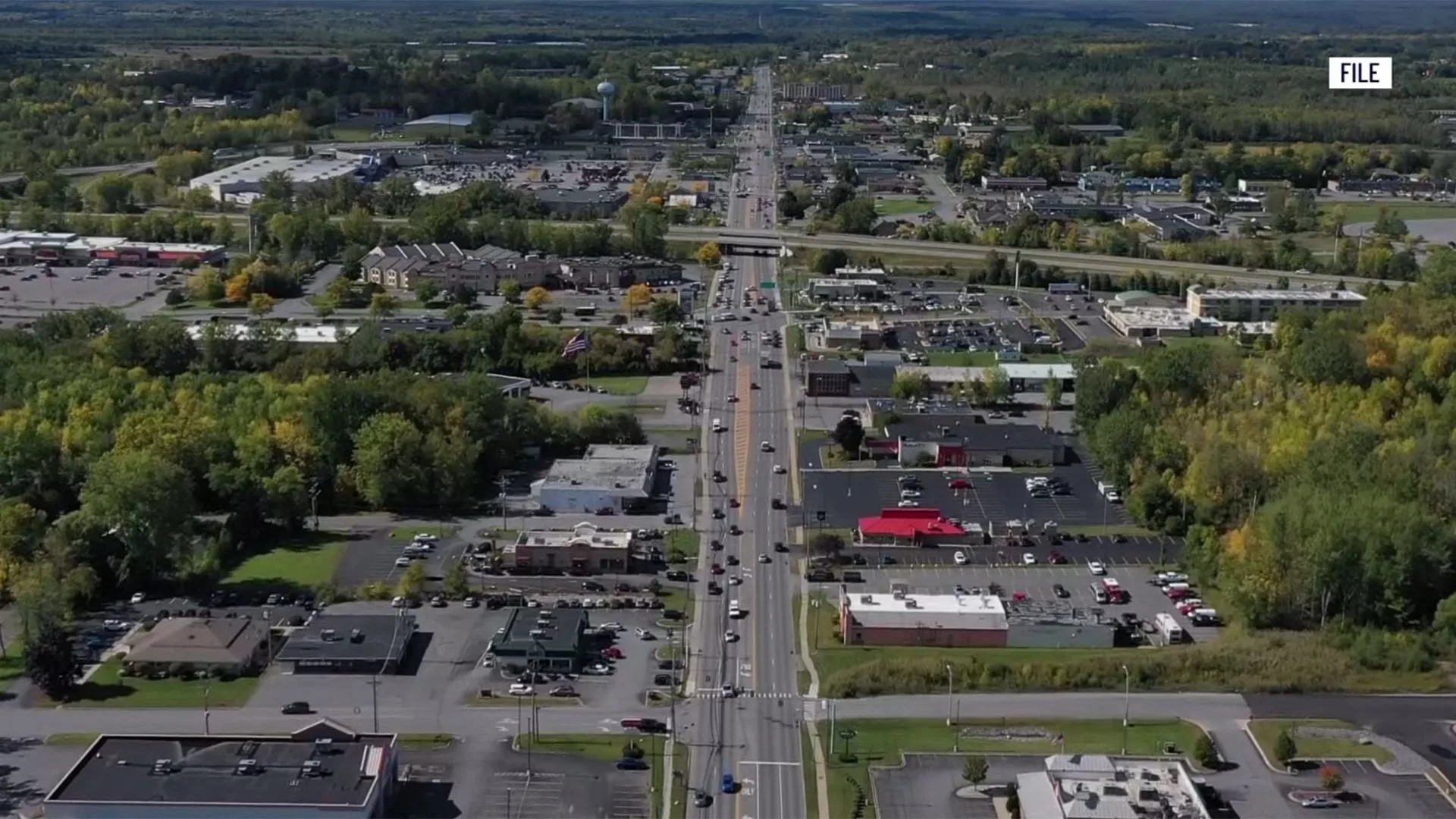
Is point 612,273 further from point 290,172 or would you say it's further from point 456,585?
point 456,585

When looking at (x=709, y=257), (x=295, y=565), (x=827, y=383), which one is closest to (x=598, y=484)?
(x=295, y=565)

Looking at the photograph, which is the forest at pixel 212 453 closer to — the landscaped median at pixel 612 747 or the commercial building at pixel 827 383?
the commercial building at pixel 827 383

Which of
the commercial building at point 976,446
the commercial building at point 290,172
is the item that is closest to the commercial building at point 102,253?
the commercial building at point 290,172

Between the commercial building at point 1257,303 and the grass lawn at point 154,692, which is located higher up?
the commercial building at point 1257,303

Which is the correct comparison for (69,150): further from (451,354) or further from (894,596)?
(894,596)

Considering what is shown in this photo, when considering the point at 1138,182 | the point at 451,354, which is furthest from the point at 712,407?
the point at 1138,182
